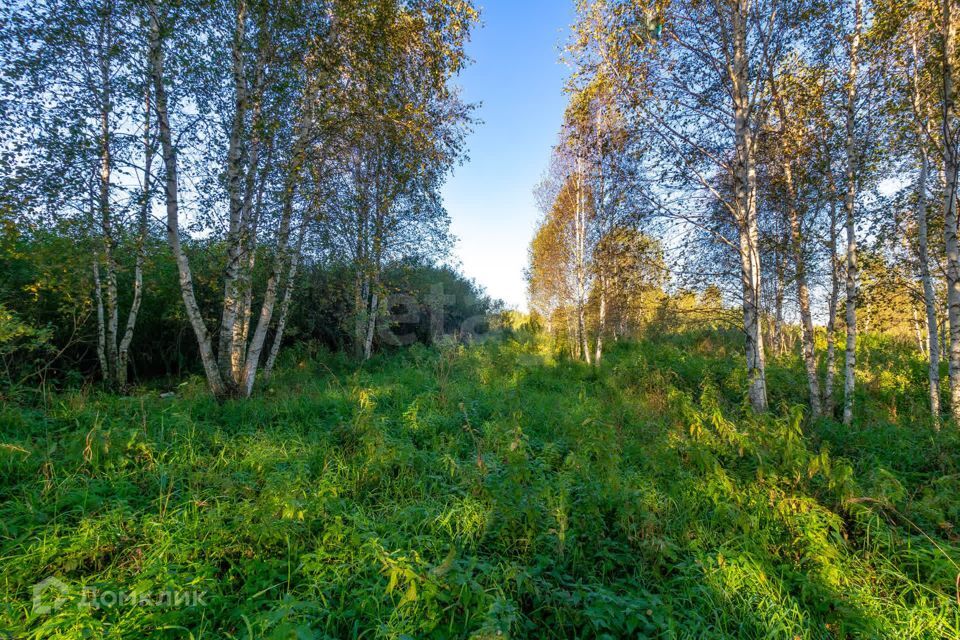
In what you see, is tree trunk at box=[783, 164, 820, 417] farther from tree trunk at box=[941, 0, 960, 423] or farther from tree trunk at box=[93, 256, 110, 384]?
tree trunk at box=[93, 256, 110, 384]

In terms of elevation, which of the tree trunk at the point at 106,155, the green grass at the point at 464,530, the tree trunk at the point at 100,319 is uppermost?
the tree trunk at the point at 106,155

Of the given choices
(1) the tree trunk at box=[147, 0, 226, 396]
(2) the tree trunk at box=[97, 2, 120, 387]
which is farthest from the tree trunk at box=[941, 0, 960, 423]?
(2) the tree trunk at box=[97, 2, 120, 387]

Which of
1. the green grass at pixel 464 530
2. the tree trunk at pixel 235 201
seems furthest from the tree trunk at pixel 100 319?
the tree trunk at pixel 235 201

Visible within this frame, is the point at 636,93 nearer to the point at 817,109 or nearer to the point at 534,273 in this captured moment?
the point at 817,109

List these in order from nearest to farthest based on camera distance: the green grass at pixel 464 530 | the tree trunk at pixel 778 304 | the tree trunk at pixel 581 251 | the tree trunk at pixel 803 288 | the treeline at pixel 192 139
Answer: the green grass at pixel 464 530 < the treeline at pixel 192 139 < the tree trunk at pixel 803 288 < the tree trunk at pixel 778 304 < the tree trunk at pixel 581 251

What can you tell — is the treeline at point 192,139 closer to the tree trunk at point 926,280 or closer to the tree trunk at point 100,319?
the tree trunk at point 100,319

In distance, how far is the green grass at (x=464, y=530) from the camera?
1980mm

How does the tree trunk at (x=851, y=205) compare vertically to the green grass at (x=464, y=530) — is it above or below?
above

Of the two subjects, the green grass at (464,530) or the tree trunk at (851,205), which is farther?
the tree trunk at (851,205)

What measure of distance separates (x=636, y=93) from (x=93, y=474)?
28.9 feet

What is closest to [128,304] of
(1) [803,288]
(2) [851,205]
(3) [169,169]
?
(3) [169,169]

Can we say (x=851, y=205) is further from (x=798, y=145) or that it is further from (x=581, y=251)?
(x=581, y=251)

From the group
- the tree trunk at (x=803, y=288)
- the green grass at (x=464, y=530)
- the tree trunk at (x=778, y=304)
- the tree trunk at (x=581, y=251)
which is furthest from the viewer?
the tree trunk at (x=581, y=251)

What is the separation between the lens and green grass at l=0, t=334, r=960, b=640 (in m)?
1.98
